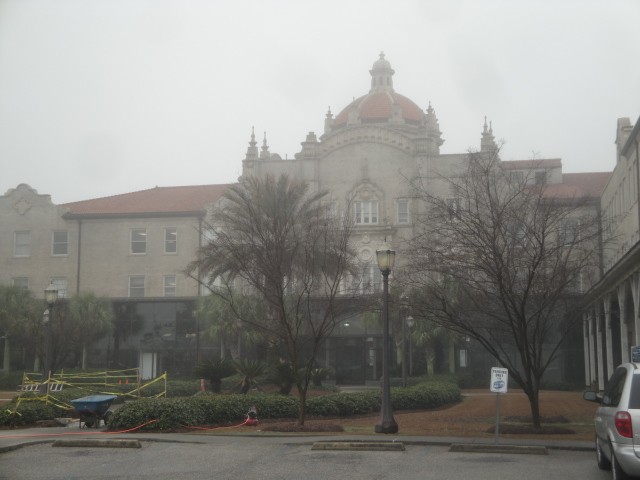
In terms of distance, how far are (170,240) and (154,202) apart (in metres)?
4.00

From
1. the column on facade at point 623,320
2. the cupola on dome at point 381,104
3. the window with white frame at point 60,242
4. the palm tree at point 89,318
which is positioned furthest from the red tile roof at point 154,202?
the column on facade at point 623,320

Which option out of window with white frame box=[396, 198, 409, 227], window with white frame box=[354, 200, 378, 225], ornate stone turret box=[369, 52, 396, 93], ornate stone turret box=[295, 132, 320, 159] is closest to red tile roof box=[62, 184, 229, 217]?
ornate stone turret box=[295, 132, 320, 159]

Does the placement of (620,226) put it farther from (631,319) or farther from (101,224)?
(101,224)

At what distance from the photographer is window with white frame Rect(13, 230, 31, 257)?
194 feet

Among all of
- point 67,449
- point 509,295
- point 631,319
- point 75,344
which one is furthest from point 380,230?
point 67,449

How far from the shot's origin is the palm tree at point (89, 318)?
47.7 m

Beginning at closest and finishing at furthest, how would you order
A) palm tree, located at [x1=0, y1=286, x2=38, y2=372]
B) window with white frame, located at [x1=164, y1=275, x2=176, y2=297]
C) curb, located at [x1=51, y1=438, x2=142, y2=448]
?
curb, located at [x1=51, y1=438, x2=142, y2=448] → palm tree, located at [x1=0, y1=286, x2=38, y2=372] → window with white frame, located at [x1=164, y1=275, x2=176, y2=297]

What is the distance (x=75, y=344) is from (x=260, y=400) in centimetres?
2679

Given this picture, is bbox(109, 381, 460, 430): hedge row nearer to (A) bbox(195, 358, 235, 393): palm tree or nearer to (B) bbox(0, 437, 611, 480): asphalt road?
(B) bbox(0, 437, 611, 480): asphalt road

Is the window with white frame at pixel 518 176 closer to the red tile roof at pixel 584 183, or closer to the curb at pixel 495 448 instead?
the curb at pixel 495 448

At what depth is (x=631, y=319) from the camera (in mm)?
31406

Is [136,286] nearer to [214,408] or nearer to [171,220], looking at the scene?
[171,220]

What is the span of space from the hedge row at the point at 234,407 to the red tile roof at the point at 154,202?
32.4 meters

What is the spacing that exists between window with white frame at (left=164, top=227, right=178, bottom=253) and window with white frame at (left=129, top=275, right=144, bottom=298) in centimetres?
261
